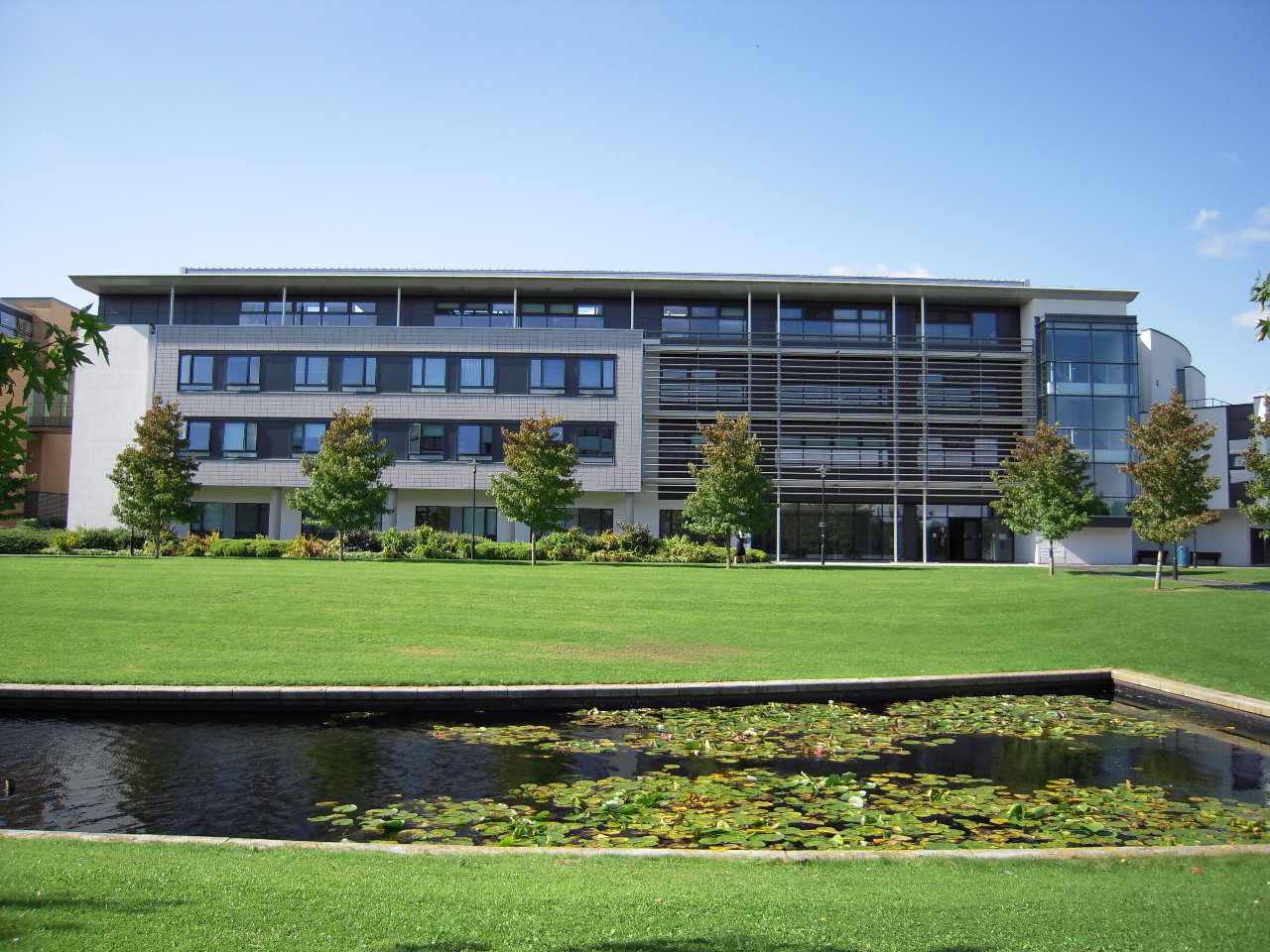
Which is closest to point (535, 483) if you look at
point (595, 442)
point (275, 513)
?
point (595, 442)

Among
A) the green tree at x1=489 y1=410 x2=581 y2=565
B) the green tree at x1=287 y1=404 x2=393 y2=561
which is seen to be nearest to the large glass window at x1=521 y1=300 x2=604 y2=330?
the green tree at x1=287 y1=404 x2=393 y2=561

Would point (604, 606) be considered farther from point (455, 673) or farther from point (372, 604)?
point (455, 673)

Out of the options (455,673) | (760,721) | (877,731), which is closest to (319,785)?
(455,673)

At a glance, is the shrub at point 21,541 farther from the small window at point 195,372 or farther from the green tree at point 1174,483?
the green tree at point 1174,483

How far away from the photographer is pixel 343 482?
3834cm

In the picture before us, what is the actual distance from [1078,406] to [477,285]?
1326 inches

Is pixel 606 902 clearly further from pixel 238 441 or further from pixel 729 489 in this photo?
pixel 238 441

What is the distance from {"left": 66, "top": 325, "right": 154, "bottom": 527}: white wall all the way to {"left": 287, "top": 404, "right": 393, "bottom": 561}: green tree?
1694 centimetres

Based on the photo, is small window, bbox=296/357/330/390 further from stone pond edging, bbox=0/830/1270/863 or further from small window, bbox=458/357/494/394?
stone pond edging, bbox=0/830/1270/863

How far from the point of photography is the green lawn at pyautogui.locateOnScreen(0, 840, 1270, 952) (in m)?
5.07

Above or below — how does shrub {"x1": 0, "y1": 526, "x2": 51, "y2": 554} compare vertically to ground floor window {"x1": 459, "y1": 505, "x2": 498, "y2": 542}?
below

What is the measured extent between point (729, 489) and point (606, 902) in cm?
3449

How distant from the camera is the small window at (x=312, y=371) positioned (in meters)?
50.3

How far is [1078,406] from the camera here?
4984 cm
